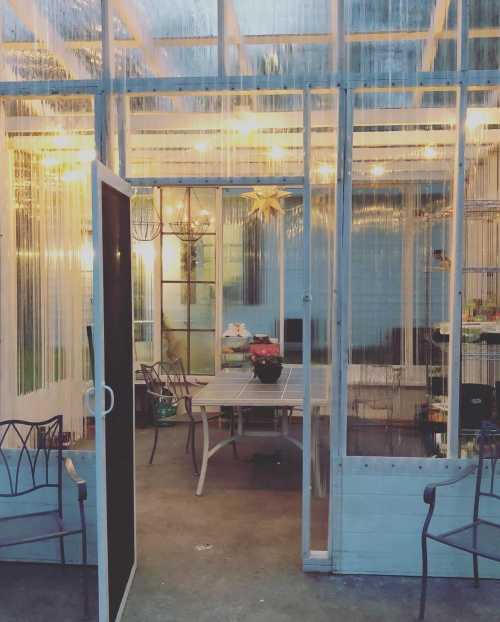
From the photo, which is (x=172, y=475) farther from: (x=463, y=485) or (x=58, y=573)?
(x=463, y=485)

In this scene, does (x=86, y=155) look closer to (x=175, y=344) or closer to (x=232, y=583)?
(x=232, y=583)

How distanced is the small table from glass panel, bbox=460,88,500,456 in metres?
0.79

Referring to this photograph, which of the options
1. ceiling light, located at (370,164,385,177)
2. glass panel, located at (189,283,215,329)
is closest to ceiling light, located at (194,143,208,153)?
ceiling light, located at (370,164,385,177)

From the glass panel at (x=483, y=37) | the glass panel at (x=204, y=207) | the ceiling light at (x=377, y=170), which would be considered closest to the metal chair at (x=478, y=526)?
the ceiling light at (x=377, y=170)

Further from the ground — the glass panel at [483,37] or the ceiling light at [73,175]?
the glass panel at [483,37]

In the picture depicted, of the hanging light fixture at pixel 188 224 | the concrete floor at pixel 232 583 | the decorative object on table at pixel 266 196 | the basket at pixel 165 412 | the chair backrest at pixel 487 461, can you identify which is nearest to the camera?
the concrete floor at pixel 232 583

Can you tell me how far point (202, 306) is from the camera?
23.3ft

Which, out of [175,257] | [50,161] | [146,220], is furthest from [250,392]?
[146,220]

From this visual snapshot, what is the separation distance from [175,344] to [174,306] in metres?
0.44

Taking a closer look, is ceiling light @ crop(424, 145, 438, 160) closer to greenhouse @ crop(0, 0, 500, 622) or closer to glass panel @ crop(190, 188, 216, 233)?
greenhouse @ crop(0, 0, 500, 622)

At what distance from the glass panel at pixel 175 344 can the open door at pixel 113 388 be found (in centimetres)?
383

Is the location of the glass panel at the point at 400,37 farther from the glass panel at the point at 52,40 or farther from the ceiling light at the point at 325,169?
the glass panel at the point at 52,40

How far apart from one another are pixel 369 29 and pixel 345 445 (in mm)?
2231

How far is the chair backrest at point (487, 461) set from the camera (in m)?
3.09
